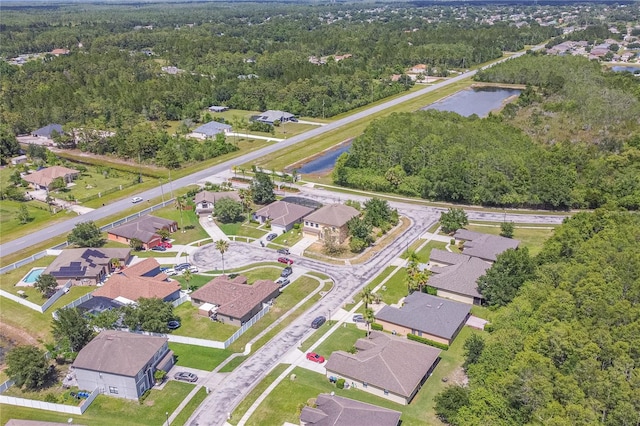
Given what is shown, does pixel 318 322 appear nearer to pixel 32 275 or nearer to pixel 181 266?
pixel 181 266

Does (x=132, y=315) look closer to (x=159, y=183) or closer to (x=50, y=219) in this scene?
(x=50, y=219)

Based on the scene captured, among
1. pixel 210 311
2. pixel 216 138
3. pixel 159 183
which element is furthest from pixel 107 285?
pixel 216 138

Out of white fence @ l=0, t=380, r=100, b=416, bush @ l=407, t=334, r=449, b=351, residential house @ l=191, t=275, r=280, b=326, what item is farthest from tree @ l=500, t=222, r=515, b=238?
white fence @ l=0, t=380, r=100, b=416

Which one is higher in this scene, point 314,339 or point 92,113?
point 92,113

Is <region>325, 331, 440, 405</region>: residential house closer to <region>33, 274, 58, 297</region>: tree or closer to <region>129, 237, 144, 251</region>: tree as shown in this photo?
<region>33, 274, 58, 297</region>: tree

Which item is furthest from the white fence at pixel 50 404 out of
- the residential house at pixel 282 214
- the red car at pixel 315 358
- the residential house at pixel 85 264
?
the residential house at pixel 282 214

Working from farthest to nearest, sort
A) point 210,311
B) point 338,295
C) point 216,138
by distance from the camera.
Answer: point 216,138 → point 338,295 → point 210,311
